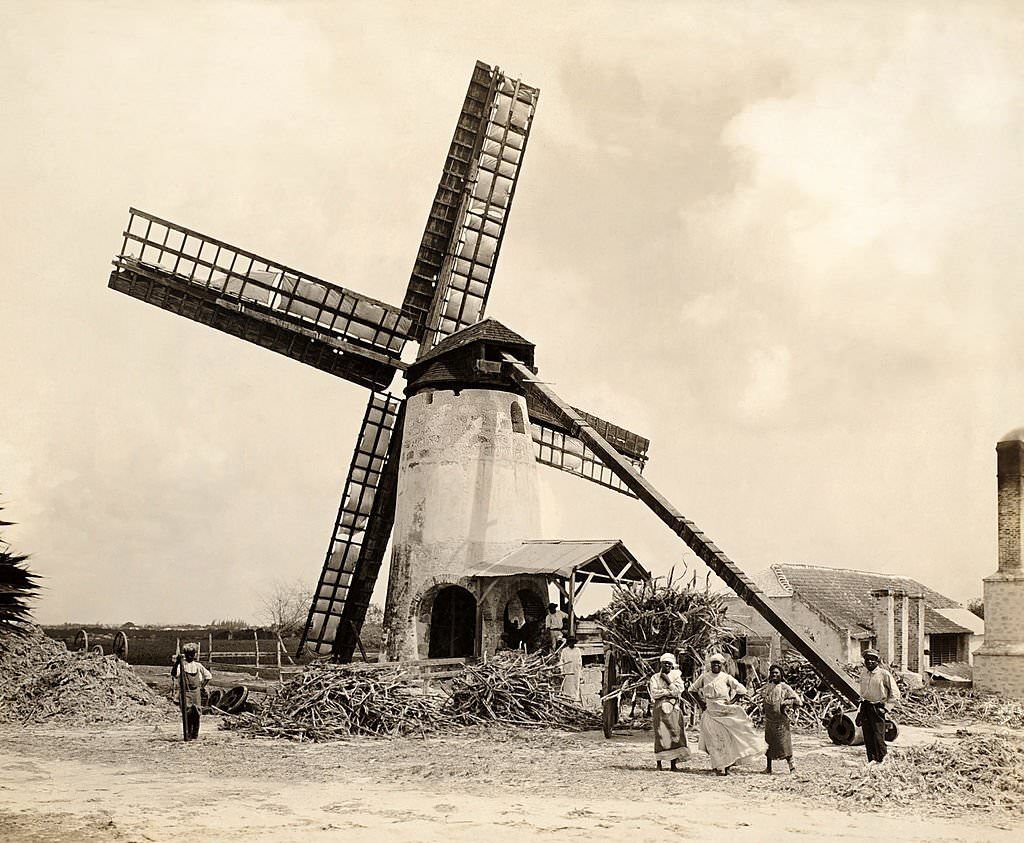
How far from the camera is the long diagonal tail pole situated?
13.5 metres

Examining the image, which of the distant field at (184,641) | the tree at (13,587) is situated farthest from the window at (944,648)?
the tree at (13,587)

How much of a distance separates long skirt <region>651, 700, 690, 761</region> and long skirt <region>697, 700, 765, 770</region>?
0.30 m

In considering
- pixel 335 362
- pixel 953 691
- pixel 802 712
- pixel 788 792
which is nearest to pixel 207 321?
pixel 335 362

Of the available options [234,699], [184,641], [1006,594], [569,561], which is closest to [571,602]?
[569,561]

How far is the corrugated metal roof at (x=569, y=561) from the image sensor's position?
16.6m

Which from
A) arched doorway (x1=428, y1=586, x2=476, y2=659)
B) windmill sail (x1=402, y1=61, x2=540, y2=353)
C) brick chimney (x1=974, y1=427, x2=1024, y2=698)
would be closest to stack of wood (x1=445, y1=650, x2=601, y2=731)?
arched doorway (x1=428, y1=586, x2=476, y2=659)

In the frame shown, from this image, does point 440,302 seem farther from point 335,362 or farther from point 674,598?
point 674,598

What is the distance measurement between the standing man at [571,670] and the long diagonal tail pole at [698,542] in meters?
2.33

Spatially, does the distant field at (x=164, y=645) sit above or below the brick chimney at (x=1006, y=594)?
below

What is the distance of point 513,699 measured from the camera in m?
15.1

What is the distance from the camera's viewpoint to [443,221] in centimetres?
2022

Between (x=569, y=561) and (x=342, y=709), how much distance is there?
419 cm

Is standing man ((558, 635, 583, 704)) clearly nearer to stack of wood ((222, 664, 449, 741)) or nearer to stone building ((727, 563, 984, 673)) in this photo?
stack of wood ((222, 664, 449, 741))

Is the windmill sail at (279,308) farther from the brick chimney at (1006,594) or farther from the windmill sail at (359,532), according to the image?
the brick chimney at (1006,594)
